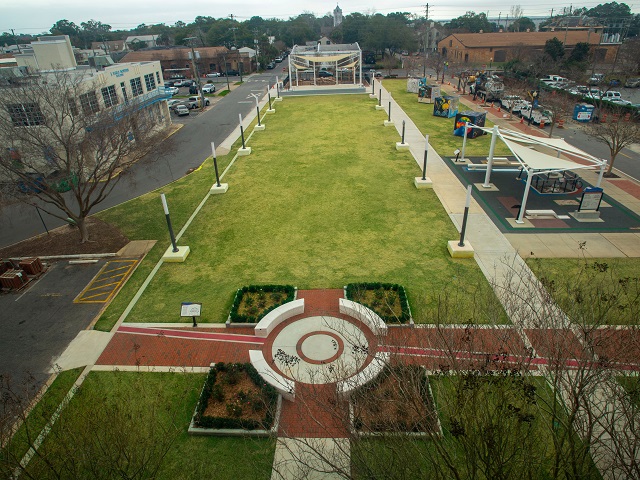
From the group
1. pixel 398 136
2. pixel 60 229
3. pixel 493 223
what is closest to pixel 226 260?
pixel 60 229

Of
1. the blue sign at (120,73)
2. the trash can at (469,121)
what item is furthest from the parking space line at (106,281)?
the trash can at (469,121)

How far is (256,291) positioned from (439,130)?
94.0 ft

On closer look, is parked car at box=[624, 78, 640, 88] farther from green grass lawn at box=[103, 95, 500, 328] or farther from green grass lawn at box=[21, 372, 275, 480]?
green grass lawn at box=[21, 372, 275, 480]

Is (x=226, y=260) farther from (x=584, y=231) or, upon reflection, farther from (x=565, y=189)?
(x=565, y=189)

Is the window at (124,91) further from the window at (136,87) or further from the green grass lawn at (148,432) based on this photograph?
the green grass lawn at (148,432)

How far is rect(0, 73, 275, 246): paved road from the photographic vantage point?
2505cm

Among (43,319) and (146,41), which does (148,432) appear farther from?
(146,41)

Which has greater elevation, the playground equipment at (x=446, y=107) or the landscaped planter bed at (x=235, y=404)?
the playground equipment at (x=446, y=107)

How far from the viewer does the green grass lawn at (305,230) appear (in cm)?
1783

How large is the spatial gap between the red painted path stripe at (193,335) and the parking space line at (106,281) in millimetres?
2914

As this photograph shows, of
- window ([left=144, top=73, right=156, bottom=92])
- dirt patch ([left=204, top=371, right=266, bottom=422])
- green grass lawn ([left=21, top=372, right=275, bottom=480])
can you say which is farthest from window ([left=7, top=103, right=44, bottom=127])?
window ([left=144, top=73, right=156, bottom=92])

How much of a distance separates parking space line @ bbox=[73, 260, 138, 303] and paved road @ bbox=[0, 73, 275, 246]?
207 inches

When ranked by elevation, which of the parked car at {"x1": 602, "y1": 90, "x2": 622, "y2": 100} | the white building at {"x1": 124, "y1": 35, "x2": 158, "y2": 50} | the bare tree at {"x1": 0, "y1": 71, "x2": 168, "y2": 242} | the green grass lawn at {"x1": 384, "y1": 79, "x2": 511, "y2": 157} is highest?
the white building at {"x1": 124, "y1": 35, "x2": 158, "y2": 50}

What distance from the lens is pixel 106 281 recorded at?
19031 millimetres
